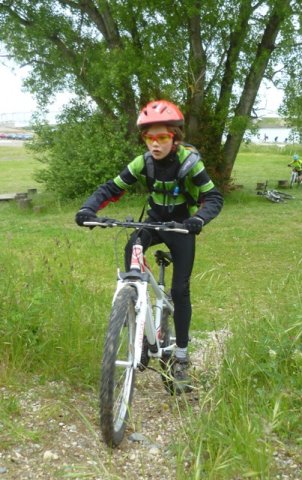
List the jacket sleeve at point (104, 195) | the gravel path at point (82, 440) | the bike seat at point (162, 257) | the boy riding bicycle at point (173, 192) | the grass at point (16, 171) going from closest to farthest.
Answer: the gravel path at point (82, 440), the boy riding bicycle at point (173, 192), the jacket sleeve at point (104, 195), the bike seat at point (162, 257), the grass at point (16, 171)

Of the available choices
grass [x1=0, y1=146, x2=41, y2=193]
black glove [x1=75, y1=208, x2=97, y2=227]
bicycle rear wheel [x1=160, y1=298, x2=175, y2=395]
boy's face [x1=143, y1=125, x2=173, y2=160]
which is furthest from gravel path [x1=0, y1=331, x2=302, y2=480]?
grass [x1=0, y1=146, x2=41, y2=193]

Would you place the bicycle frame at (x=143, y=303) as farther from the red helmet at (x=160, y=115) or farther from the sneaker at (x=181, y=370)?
the red helmet at (x=160, y=115)

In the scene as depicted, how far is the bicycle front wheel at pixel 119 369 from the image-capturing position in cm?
290

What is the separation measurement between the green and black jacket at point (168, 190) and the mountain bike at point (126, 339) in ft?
1.42

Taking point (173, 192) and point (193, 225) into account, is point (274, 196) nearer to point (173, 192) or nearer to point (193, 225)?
point (173, 192)

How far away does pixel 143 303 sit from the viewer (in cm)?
324

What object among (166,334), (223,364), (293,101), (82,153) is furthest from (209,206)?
(293,101)

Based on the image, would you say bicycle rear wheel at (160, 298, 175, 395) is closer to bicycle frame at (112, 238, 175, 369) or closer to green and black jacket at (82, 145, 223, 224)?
bicycle frame at (112, 238, 175, 369)

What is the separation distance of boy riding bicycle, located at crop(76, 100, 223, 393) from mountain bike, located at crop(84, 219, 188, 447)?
171 millimetres

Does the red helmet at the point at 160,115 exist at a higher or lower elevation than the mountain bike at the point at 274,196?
higher

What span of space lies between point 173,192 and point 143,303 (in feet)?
2.95

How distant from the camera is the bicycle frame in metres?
3.20

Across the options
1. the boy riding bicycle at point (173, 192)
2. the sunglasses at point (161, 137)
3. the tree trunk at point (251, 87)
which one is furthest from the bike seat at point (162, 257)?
the tree trunk at point (251, 87)

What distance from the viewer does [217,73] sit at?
15.8 meters
